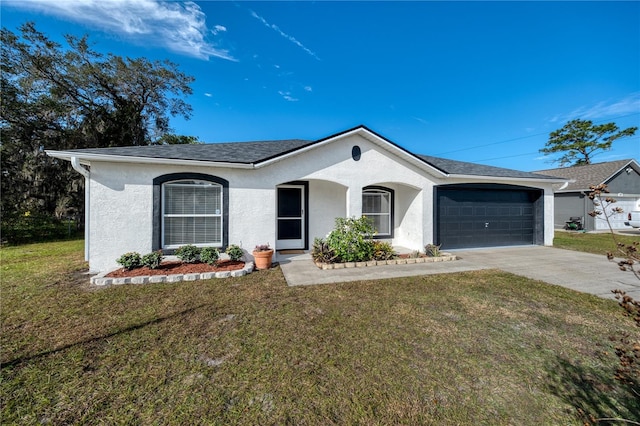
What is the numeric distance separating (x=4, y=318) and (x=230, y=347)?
3.81m

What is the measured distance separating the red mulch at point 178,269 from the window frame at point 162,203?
0.49 m

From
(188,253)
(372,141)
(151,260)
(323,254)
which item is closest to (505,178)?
(372,141)

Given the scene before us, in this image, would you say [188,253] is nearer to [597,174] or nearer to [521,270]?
[521,270]

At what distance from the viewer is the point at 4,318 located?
3.86 meters

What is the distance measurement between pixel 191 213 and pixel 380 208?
6790 mm

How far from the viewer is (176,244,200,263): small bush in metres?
6.47

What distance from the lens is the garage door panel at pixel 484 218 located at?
944 centimetres

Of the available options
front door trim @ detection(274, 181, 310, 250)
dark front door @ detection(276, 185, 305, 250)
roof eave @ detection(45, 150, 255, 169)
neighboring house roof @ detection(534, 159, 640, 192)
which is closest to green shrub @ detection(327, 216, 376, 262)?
front door trim @ detection(274, 181, 310, 250)

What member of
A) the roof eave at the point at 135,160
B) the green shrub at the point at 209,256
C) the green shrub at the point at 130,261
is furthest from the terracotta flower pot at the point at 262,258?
the green shrub at the point at 130,261

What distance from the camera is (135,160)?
20.5 feet

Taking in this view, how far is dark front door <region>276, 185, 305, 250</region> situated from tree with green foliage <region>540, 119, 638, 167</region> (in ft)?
119

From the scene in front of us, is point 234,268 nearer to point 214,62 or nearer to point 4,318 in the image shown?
point 4,318

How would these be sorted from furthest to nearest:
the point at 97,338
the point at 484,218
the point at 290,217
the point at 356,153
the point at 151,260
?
the point at 484,218 < the point at 290,217 < the point at 356,153 < the point at 151,260 < the point at 97,338

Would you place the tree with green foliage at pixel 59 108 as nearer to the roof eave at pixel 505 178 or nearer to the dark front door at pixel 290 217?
the dark front door at pixel 290 217
